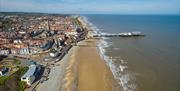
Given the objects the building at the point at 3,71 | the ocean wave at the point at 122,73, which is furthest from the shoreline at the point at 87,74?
the building at the point at 3,71

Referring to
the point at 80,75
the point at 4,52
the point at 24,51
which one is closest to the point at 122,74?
the point at 80,75

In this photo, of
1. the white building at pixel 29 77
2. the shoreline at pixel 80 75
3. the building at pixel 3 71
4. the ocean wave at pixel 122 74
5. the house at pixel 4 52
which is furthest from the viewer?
the house at pixel 4 52

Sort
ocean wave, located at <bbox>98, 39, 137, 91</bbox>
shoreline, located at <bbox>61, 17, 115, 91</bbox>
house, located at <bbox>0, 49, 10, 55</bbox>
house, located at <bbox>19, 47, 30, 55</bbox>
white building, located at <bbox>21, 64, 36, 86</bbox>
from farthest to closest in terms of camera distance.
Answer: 1. house, located at <bbox>19, 47, 30, 55</bbox>
2. house, located at <bbox>0, 49, 10, 55</bbox>
3. white building, located at <bbox>21, 64, 36, 86</bbox>
4. ocean wave, located at <bbox>98, 39, 137, 91</bbox>
5. shoreline, located at <bbox>61, 17, 115, 91</bbox>

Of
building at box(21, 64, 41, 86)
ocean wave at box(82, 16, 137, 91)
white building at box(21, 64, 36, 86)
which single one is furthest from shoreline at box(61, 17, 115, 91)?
white building at box(21, 64, 36, 86)

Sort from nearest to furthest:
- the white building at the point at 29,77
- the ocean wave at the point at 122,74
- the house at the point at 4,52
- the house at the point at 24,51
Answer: the ocean wave at the point at 122,74, the white building at the point at 29,77, the house at the point at 4,52, the house at the point at 24,51

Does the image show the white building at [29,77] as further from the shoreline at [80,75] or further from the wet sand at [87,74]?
the wet sand at [87,74]

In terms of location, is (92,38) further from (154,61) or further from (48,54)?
(154,61)

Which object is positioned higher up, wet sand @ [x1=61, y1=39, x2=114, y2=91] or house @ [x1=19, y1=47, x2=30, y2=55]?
house @ [x1=19, y1=47, x2=30, y2=55]

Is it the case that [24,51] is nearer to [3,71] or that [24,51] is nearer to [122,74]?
[3,71]

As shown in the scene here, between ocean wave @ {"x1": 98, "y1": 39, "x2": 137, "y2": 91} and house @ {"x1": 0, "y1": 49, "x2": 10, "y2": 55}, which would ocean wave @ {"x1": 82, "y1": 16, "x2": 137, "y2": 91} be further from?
house @ {"x1": 0, "y1": 49, "x2": 10, "y2": 55}
